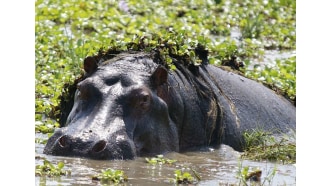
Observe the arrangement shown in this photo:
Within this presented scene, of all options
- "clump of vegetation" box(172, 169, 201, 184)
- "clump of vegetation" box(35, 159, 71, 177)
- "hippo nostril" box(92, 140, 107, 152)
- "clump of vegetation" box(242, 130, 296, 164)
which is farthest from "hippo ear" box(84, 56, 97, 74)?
"clump of vegetation" box(172, 169, 201, 184)

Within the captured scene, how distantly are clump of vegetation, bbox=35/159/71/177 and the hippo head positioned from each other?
54cm

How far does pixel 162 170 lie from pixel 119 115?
715mm

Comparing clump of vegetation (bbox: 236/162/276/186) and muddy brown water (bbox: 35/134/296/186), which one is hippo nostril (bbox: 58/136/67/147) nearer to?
muddy brown water (bbox: 35/134/296/186)

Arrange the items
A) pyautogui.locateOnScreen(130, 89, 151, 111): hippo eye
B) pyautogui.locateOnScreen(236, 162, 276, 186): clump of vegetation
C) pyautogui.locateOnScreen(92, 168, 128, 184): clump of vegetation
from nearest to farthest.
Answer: pyautogui.locateOnScreen(92, 168, 128, 184): clump of vegetation, pyautogui.locateOnScreen(236, 162, 276, 186): clump of vegetation, pyautogui.locateOnScreen(130, 89, 151, 111): hippo eye

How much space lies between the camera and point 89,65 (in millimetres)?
8273

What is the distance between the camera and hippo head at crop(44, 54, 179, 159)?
7.20m

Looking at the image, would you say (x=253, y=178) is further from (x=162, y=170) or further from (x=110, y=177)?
(x=110, y=177)

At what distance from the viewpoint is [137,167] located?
23.3 feet

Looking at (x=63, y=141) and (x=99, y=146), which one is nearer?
(x=99, y=146)

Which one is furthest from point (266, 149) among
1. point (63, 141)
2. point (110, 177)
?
point (110, 177)
